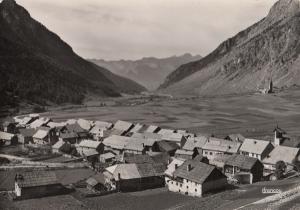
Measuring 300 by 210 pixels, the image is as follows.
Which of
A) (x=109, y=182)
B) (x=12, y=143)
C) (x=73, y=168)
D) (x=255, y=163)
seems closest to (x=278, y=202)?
(x=255, y=163)

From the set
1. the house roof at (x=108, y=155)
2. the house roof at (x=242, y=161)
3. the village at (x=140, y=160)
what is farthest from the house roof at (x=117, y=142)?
the house roof at (x=242, y=161)

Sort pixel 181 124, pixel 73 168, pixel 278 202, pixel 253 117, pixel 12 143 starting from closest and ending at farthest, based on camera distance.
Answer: pixel 278 202 < pixel 73 168 < pixel 12 143 < pixel 181 124 < pixel 253 117

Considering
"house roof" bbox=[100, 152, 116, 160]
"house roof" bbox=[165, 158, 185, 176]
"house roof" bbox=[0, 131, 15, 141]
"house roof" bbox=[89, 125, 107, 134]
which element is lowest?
"house roof" bbox=[100, 152, 116, 160]

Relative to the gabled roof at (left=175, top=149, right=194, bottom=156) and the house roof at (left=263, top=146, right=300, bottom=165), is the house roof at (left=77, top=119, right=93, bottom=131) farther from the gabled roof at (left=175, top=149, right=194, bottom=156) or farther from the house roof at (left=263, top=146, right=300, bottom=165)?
the house roof at (left=263, top=146, right=300, bottom=165)

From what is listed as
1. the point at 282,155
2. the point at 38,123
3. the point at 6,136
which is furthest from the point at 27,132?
the point at 282,155

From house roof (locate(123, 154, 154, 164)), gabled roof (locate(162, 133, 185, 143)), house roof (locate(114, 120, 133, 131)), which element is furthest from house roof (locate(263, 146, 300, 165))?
house roof (locate(114, 120, 133, 131))

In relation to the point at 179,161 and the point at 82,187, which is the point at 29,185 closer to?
the point at 82,187

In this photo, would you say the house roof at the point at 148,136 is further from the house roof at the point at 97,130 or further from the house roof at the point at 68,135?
the house roof at the point at 68,135
